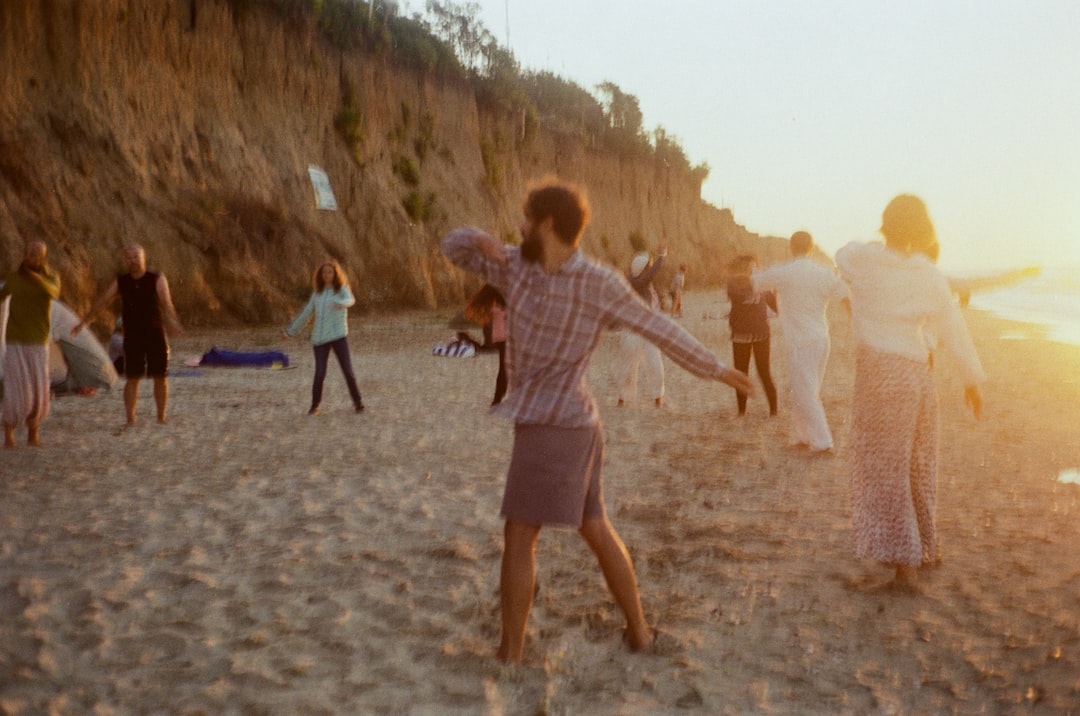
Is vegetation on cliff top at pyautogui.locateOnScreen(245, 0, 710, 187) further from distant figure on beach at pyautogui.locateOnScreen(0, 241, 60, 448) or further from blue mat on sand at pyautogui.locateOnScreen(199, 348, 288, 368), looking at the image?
distant figure on beach at pyautogui.locateOnScreen(0, 241, 60, 448)

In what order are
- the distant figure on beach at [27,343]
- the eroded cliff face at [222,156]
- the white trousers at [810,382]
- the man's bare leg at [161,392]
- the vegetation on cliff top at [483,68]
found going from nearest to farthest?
1. the white trousers at [810,382]
2. the distant figure on beach at [27,343]
3. the man's bare leg at [161,392]
4. the eroded cliff face at [222,156]
5. the vegetation on cliff top at [483,68]

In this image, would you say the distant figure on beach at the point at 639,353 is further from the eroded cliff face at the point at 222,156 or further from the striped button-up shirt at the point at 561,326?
the eroded cliff face at the point at 222,156

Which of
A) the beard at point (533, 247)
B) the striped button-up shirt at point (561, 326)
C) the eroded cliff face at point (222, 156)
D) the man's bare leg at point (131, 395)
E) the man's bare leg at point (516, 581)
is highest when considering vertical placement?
the eroded cliff face at point (222, 156)

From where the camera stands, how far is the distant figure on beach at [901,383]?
15.0 feet

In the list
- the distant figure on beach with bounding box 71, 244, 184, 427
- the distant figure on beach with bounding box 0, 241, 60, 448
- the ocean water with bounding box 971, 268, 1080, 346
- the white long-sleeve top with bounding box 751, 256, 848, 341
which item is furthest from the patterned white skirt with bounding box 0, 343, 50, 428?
the ocean water with bounding box 971, 268, 1080, 346

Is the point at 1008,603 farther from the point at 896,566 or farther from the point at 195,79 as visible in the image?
the point at 195,79

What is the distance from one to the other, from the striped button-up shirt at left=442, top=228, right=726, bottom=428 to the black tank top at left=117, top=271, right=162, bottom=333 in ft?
21.7

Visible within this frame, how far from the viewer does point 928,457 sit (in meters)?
4.66

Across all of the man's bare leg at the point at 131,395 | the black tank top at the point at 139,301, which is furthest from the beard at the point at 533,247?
the man's bare leg at the point at 131,395

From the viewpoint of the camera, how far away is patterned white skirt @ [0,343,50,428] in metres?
8.05

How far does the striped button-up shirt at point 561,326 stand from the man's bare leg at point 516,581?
425 millimetres

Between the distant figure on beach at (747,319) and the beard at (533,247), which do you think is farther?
the distant figure on beach at (747,319)

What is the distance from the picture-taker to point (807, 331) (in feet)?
26.2

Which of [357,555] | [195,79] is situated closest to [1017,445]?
[357,555]
